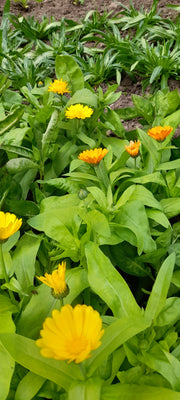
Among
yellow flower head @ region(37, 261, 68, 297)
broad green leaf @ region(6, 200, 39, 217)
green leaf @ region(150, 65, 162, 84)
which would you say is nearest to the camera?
yellow flower head @ region(37, 261, 68, 297)

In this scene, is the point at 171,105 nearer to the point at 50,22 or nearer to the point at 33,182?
the point at 33,182

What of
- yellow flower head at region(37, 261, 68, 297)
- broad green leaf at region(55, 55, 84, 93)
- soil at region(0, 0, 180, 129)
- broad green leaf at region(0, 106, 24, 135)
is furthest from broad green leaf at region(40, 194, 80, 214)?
soil at region(0, 0, 180, 129)

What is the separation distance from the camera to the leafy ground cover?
98 centimetres

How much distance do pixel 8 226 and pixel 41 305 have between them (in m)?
0.26

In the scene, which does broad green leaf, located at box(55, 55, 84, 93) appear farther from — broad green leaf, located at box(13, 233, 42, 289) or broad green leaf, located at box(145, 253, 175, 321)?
broad green leaf, located at box(145, 253, 175, 321)

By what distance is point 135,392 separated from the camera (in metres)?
0.98

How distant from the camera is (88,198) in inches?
59.4

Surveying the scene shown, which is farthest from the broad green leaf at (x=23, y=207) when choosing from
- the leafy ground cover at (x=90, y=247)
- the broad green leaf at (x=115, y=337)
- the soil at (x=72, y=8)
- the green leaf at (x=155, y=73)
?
the soil at (x=72, y=8)

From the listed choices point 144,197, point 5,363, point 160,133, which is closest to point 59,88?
point 160,133

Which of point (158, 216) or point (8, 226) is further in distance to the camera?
point (158, 216)

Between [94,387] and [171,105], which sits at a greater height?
[171,105]

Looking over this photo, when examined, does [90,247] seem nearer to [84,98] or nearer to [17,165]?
[17,165]

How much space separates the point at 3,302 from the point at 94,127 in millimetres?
987

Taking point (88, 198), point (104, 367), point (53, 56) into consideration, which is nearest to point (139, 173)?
point (88, 198)
